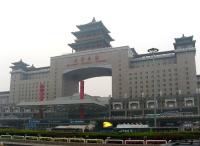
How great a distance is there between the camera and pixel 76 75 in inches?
5246

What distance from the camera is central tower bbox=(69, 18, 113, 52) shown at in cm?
13275

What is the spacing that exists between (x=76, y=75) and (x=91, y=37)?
63.4ft

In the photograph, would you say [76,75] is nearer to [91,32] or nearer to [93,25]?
[91,32]

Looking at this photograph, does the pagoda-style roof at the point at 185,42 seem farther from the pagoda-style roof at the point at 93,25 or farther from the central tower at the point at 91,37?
the pagoda-style roof at the point at 93,25

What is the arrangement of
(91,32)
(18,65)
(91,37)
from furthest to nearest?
(18,65) → (91,32) → (91,37)

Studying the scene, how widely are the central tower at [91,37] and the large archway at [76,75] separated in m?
12.1

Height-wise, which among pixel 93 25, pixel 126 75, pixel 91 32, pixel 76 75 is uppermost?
pixel 93 25

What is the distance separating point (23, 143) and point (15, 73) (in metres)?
126

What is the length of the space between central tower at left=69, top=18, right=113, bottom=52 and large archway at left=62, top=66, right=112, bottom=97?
1211 centimetres

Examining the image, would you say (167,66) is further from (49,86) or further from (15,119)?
(15,119)

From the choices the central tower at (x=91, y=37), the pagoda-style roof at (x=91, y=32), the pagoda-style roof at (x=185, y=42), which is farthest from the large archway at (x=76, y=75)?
the pagoda-style roof at (x=185, y=42)

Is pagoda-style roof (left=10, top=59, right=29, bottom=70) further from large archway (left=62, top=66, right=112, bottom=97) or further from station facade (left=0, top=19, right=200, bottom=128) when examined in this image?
large archway (left=62, top=66, right=112, bottom=97)

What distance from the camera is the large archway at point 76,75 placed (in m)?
126

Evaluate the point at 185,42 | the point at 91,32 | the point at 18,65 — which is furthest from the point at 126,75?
the point at 18,65
